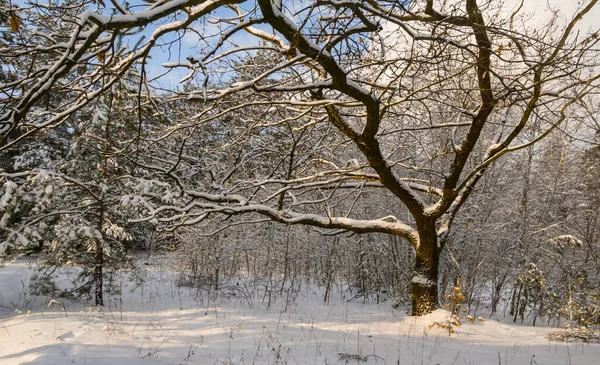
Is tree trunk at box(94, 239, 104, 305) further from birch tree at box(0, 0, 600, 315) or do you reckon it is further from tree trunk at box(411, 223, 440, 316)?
tree trunk at box(411, 223, 440, 316)

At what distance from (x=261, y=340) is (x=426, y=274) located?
3294 millimetres

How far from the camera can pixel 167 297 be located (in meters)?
9.73

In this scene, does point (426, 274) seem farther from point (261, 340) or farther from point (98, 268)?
point (98, 268)

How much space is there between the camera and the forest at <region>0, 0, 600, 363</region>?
147 inches

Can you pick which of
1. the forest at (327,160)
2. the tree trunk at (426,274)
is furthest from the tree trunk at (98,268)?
the tree trunk at (426,274)

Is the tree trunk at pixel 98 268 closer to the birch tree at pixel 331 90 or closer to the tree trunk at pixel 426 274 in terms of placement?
the birch tree at pixel 331 90

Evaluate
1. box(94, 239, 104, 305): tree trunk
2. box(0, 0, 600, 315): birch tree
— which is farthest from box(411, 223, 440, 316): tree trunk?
box(94, 239, 104, 305): tree trunk

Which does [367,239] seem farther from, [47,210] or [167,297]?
[47,210]

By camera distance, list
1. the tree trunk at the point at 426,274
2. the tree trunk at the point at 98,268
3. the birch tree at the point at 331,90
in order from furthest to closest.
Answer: the tree trunk at the point at 98,268
the tree trunk at the point at 426,274
the birch tree at the point at 331,90

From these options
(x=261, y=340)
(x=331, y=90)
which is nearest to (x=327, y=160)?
(x=331, y=90)

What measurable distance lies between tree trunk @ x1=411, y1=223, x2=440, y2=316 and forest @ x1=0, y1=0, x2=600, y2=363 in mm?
37

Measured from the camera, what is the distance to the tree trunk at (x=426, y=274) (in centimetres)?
650

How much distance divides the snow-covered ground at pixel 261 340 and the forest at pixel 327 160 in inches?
31.5

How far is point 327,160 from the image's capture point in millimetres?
8633
